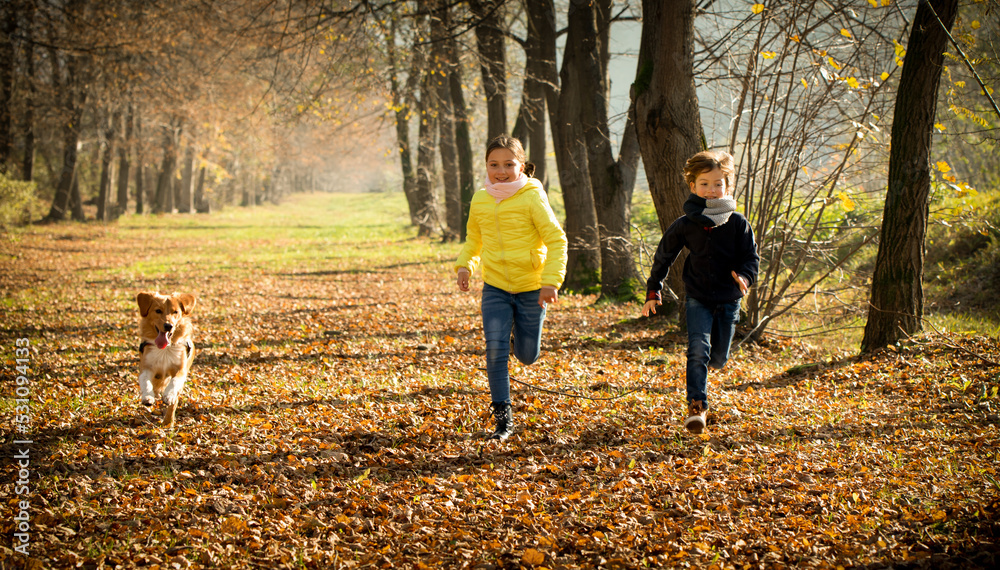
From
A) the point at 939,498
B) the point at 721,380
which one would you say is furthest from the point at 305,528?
the point at 721,380

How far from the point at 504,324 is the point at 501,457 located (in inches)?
36.7

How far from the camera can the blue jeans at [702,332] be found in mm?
4363

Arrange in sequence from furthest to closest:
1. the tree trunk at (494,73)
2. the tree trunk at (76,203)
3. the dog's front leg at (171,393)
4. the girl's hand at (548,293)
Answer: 1. the tree trunk at (76,203)
2. the tree trunk at (494,73)
3. the dog's front leg at (171,393)
4. the girl's hand at (548,293)

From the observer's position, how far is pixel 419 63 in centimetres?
1330

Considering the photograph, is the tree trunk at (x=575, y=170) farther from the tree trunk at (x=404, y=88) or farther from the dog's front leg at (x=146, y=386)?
the dog's front leg at (x=146, y=386)

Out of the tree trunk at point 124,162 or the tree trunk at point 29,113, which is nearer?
the tree trunk at point 29,113

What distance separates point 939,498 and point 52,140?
3219 cm

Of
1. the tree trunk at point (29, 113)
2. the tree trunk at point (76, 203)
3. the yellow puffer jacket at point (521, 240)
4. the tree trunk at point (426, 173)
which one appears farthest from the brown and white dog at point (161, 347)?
the tree trunk at point (76, 203)

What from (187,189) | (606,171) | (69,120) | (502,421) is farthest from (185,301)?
(187,189)

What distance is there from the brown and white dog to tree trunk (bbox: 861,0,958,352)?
6481mm

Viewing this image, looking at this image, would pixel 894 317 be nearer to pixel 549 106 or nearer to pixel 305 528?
pixel 305 528

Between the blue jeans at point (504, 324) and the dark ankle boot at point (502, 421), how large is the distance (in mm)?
138

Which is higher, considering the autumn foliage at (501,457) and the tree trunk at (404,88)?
the tree trunk at (404,88)

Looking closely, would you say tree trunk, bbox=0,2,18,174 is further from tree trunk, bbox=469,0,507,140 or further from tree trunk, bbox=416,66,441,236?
tree trunk, bbox=469,0,507,140
